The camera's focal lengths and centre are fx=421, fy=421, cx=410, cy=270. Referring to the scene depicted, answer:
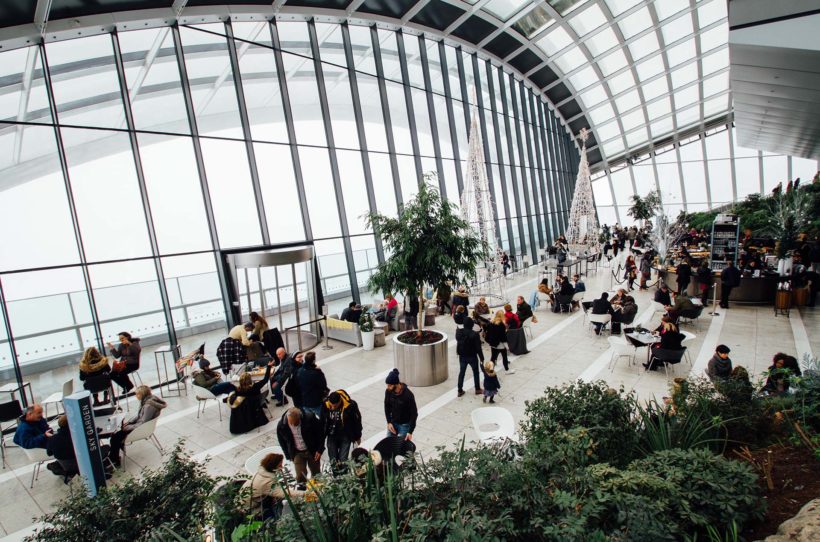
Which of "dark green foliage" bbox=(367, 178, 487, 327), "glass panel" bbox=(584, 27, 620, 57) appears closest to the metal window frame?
"dark green foliage" bbox=(367, 178, 487, 327)

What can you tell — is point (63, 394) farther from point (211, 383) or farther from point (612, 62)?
point (612, 62)

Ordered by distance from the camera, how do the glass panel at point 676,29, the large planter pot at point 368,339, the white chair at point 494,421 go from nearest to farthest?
1. the white chair at point 494,421
2. the large planter pot at point 368,339
3. the glass panel at point 676,29

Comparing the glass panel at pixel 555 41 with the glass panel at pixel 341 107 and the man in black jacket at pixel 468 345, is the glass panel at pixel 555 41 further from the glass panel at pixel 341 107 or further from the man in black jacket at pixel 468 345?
the man in black jacket at pixel 468 345

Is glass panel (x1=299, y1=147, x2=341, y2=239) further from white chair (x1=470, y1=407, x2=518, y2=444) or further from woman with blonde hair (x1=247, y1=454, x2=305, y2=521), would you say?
woman with blonde hair (x1=247, y1=454, x2=305, y2=521)

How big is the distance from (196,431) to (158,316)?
356 cm

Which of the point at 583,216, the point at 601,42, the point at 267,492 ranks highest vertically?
the point at 601,42

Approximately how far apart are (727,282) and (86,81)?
16.5 meters

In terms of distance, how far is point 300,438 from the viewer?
4.88 meters

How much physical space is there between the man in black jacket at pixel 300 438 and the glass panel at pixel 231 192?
6.78 m

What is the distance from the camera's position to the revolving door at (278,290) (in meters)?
10.2

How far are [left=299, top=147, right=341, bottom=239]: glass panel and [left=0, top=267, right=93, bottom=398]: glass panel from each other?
18.9ft

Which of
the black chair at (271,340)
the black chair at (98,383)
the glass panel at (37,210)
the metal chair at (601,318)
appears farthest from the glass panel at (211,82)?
the metal chair at (601,318)

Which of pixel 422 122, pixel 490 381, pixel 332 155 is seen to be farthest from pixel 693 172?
pixel 490 381

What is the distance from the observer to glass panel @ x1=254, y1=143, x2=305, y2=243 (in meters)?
11.2
